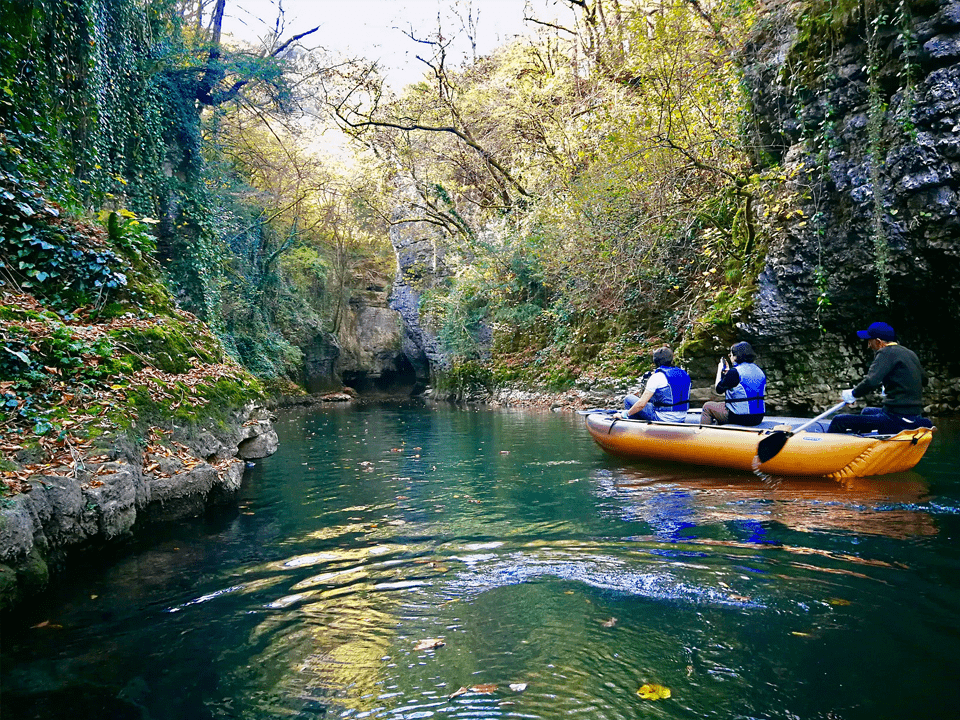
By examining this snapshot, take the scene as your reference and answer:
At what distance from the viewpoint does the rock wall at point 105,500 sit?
3932 millimetres

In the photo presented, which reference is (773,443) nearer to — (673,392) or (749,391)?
(749,391)

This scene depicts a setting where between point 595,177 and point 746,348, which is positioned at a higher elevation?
point 595,177

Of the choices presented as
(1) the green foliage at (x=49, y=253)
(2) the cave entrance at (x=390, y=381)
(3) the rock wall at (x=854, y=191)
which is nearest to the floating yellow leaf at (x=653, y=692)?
(1) the green foliage at (x=49, y=253)

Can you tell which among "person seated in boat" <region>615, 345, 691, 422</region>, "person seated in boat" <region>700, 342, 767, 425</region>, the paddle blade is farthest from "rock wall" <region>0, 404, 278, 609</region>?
"person seated in boat" <region>700, 342, 767, 425</region>

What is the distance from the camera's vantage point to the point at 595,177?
15.5 m

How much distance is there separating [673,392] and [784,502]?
113 inches

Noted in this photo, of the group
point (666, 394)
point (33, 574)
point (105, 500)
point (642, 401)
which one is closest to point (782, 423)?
point (666, 394)

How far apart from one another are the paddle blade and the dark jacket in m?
0.91

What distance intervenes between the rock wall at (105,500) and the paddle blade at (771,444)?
597 centimetres

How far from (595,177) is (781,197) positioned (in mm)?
5127

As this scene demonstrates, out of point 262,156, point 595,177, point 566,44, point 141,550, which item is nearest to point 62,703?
point 141,550

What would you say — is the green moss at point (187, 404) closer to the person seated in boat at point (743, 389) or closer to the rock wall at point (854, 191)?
the person seated in boat at point (743, 389)

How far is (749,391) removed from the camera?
7965 millimetres

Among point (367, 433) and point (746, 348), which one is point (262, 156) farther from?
point (746, 348)
